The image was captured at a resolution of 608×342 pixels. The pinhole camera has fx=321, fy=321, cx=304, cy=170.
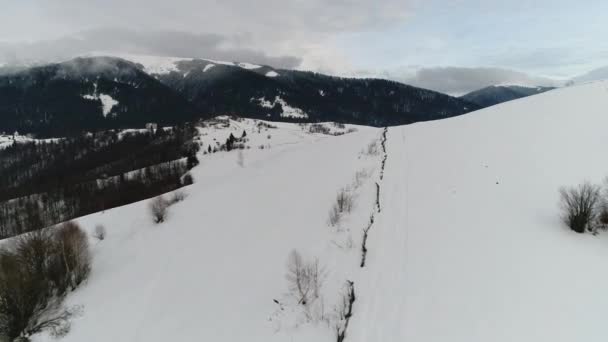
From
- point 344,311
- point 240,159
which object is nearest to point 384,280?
point 344,311

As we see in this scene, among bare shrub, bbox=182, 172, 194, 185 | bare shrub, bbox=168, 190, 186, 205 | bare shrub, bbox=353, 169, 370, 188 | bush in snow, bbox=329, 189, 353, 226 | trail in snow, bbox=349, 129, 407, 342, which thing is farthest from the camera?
bare shrub, bbox=182, 172, 194, 185

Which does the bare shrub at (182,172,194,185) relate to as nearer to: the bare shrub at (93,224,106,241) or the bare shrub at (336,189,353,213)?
the bare shrub at (93,224,106,241)

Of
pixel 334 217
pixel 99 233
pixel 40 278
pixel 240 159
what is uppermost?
pixel 334 217

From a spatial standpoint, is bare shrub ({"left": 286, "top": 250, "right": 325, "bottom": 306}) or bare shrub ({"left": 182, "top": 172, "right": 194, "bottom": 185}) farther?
bare shrub ({"left": 182, "top": 172, "right": 194, "bottom": 185})

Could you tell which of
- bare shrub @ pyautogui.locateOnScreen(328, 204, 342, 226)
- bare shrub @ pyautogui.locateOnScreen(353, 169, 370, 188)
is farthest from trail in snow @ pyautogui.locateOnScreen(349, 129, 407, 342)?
bare shrub @ pyautogui.locateOnScreen(353, 169, 370, 188)

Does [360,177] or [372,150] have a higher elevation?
[372,150]

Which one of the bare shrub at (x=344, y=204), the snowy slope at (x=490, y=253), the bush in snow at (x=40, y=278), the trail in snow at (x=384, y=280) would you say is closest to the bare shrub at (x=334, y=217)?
the bare shrub at (x=344, y=204)

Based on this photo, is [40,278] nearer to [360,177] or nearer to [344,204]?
[344,204]
